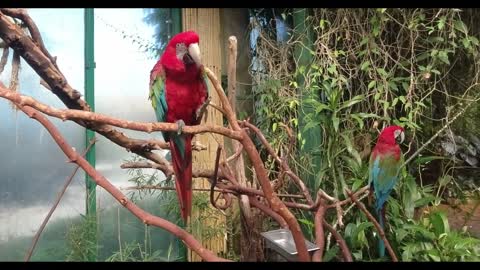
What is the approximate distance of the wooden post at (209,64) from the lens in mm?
1942

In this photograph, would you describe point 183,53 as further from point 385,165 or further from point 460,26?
point 460,26

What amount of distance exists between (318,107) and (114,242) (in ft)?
3.77

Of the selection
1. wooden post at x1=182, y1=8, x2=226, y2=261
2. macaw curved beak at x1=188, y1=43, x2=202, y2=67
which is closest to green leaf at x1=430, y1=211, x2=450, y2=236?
wooden post at x1=182, y1=8, x2=226, y2=261

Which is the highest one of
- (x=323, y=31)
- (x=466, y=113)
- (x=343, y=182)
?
(x=323, y=31)

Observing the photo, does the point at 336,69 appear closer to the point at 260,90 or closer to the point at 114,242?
the point at 260,90

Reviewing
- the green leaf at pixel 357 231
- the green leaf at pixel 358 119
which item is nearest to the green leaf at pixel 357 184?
the green leaf at pixel 357 231

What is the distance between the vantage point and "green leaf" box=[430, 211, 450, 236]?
1.60 meters

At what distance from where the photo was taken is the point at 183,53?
1.03 meters

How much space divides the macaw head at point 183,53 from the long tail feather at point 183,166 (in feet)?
0.64

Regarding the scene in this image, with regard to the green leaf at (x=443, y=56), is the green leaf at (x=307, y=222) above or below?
below

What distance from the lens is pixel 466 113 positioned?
1942mm

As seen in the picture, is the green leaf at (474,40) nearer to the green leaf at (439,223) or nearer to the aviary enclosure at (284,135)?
the aviary enclosure at (284,135)

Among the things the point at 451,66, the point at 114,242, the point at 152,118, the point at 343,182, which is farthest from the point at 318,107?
the point at 114,242

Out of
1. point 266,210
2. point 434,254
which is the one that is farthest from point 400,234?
point 266,210
